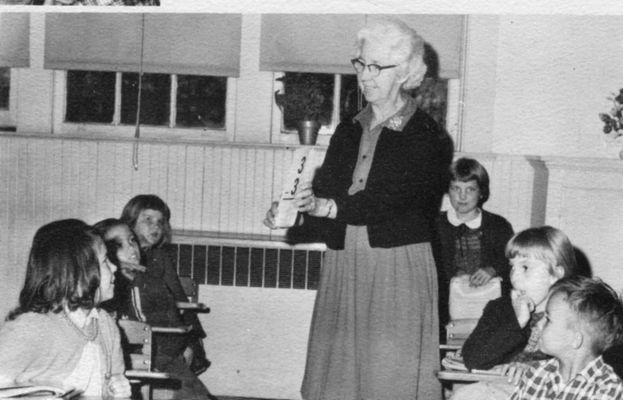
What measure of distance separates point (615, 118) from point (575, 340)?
1877 mm

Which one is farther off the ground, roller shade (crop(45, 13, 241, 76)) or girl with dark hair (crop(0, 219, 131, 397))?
roller shade (crop(45, 13, 241, 76))

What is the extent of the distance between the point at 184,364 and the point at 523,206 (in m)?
1.72

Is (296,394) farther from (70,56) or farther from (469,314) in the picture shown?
(70,56)

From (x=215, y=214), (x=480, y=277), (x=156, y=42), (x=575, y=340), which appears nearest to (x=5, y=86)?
(x=156, y=42)

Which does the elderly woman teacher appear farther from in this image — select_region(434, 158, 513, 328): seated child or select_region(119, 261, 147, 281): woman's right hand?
select_region(434, 158, 513, 328): seated child

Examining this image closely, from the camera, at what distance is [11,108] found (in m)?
4.26

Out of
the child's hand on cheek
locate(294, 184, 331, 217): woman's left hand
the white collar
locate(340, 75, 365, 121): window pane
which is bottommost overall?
the child's hand on cheek

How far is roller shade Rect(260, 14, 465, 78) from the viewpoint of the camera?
3.88 meters

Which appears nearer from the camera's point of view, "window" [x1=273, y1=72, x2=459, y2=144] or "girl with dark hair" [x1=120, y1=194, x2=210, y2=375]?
"girl with dark hair" [x1=120, y1=194, x2=210, y2=375]

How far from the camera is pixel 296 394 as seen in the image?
4.08 m

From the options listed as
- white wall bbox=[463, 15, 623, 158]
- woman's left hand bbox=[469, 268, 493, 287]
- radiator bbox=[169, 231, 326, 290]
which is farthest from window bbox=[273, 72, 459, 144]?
woman's left hand bbox=[469, 268, 493, 287]

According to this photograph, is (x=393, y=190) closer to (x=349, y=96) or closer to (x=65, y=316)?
(x=65, y=316)

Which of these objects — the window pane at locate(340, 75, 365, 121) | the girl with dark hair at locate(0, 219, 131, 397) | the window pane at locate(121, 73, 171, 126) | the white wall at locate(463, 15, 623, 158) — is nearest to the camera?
the girl with dark hair at locate(0, 219, 131, 397)

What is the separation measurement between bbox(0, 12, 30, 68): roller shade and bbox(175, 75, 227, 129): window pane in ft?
2.59
